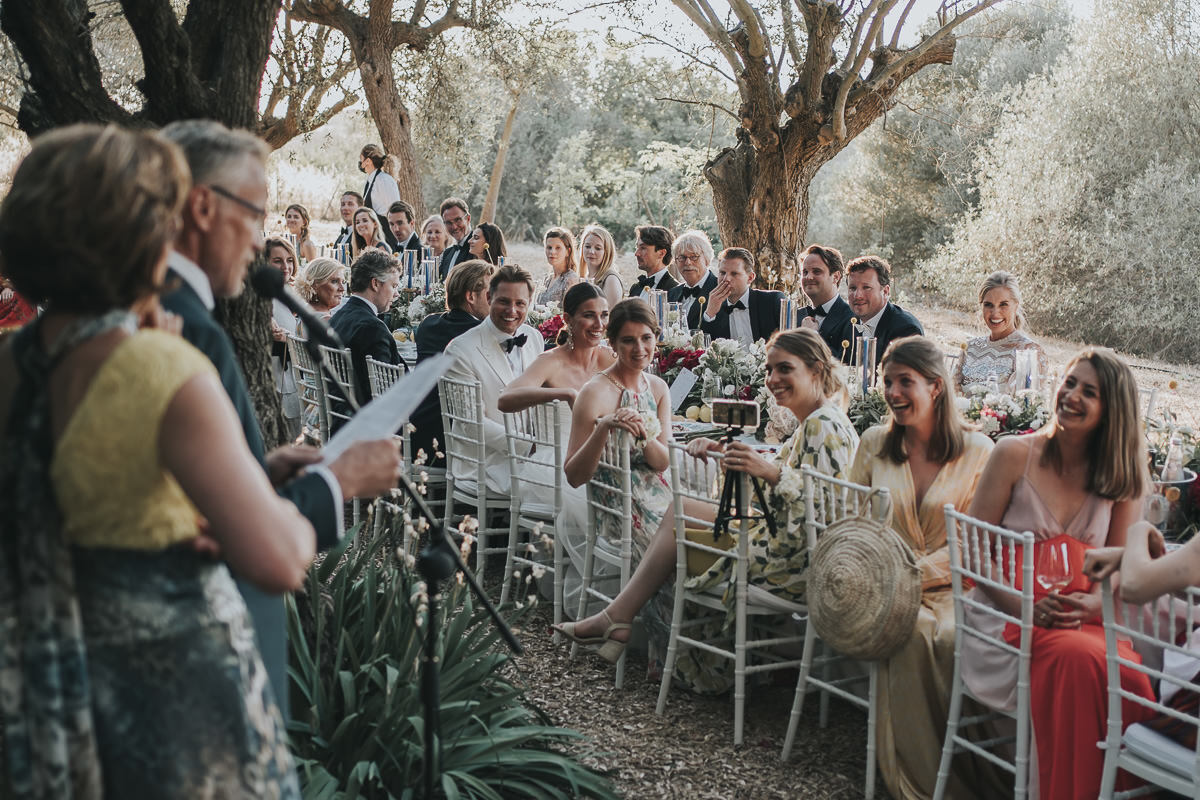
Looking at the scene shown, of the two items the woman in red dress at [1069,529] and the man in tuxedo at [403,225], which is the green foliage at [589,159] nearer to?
the man in tuxedo at [403,225]

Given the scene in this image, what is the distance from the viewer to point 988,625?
3.75 meters

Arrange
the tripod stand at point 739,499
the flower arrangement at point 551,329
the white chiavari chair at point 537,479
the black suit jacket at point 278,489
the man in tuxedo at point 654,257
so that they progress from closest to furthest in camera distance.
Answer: the black suit jacket at point 278,489
the tripod stand at point 739,499
the white chiavari chair at point 537,479
the flower arrangement at point 551,329
the man in tuxedo at point 654,257

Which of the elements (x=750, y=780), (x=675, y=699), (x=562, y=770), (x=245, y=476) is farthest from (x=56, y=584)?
(x=675, y=699)

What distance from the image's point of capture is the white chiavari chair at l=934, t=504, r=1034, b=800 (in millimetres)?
3406

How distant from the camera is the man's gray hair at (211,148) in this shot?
1.89 meters

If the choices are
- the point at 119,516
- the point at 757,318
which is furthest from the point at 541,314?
the point at 119,516

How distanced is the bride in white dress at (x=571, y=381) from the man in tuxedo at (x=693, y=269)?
223cm

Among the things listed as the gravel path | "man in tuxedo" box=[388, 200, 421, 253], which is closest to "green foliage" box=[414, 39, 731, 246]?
"man in tuxedo" box=[388, 200, 421, 253]

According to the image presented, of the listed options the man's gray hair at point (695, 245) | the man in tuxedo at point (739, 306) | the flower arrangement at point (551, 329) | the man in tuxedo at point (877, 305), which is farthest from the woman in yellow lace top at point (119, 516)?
the man's gray hair at point (695, 245)

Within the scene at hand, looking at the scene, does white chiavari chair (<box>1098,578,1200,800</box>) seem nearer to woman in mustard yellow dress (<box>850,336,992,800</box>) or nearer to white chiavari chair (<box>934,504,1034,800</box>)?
white chiavari chair (<box>934,504,1034,800</box>)

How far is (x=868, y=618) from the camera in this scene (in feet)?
12.2

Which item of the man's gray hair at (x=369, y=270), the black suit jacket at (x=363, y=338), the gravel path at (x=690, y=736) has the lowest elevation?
the gravel path at (x=690, y=736)

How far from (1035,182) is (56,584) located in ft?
61.8

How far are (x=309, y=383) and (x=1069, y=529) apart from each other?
17.3ft
